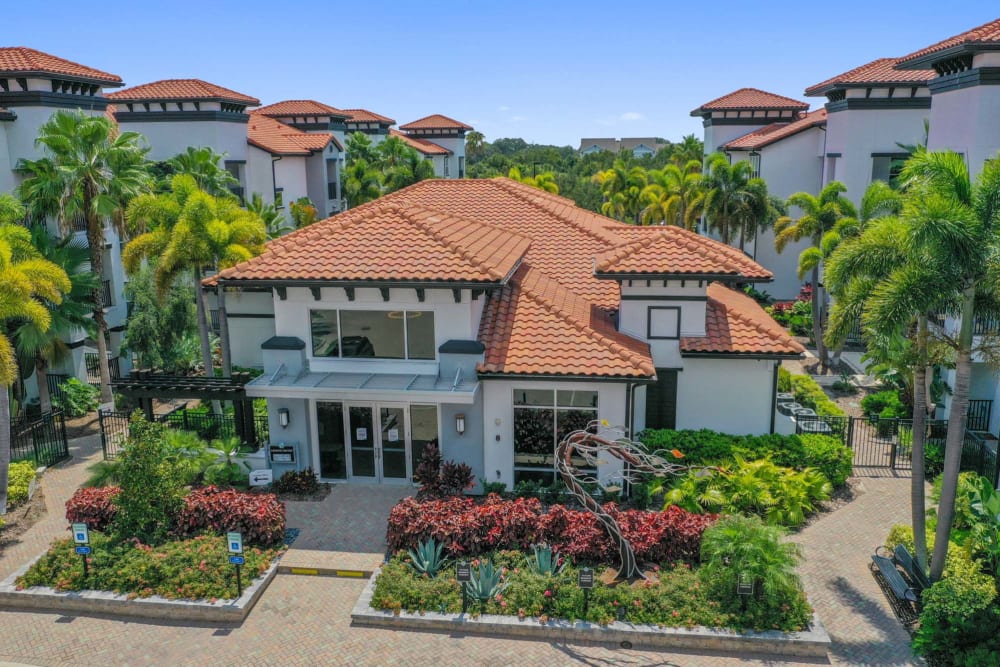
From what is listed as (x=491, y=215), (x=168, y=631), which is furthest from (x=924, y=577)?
(x=491, y=215)

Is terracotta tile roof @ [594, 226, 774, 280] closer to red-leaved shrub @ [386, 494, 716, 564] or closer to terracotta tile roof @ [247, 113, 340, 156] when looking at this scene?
red-leaved shrub @ [386, 494, 716, 564]

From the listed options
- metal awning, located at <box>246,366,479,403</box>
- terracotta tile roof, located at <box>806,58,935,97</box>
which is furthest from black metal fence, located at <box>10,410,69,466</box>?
terracotta tile roof, located at <box>806,58,935,97</box>

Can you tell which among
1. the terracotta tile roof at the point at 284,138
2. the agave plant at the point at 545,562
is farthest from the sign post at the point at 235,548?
the terracotta tile roof at the point at 284,138

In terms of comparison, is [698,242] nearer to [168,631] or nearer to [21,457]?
[168,631]

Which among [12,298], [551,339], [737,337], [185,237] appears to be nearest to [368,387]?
[551,339]

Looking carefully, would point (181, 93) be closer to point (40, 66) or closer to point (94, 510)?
point (40, 66)

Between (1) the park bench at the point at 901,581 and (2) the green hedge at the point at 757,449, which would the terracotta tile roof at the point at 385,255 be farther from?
(1) the park bench at the point at 901,581

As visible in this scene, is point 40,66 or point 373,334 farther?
point 40,66

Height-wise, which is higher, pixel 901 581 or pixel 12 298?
pixel 12 298
